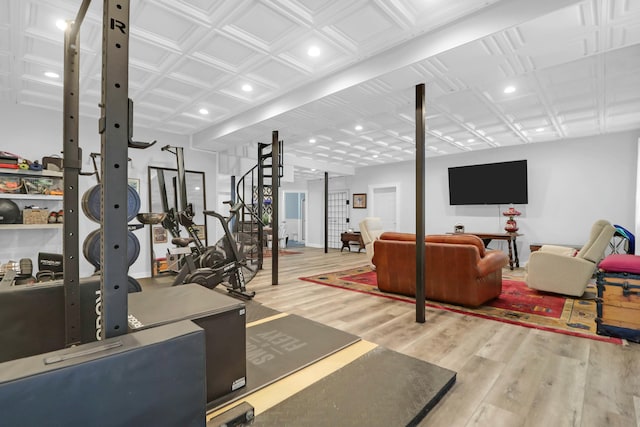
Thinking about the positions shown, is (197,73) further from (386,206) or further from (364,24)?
(386,206)

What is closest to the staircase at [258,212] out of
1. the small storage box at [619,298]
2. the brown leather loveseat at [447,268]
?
the brown leather loveseat at [447,268]

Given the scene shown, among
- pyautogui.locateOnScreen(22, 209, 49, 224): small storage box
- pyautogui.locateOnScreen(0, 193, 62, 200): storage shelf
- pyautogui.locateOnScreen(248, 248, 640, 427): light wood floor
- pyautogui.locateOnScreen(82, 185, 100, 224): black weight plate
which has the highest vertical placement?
pyautogui.locateOnScreen(0, 193, 62, 200): storage shelf

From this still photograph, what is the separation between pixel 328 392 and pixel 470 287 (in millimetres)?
2640

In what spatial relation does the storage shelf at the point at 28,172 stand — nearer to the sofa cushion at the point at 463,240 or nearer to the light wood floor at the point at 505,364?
the light wood floor at the point at 505,364

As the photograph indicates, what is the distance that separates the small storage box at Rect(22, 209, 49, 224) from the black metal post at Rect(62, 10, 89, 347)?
407 cm

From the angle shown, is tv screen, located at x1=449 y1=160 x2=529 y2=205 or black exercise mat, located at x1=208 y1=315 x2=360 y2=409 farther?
tv screen, located at x1=449 y1=160 x2=529 y2=205

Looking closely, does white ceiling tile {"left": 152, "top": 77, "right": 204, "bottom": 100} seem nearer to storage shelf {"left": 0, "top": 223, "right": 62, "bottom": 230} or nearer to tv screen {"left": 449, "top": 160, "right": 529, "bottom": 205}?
storage shelf {"left": 0, "top": 223, "right": 62, "bottom": 230}

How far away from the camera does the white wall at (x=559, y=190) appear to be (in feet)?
19.3

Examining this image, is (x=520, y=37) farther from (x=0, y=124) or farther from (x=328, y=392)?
(x=0, y=124)

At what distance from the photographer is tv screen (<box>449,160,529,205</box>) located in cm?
692

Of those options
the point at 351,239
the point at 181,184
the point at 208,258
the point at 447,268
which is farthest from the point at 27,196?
the point at 351,239

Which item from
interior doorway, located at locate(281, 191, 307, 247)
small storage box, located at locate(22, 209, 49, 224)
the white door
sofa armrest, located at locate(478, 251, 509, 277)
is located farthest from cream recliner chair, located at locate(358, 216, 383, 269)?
interior doorway, located at locate(281, 191, 307, 247)

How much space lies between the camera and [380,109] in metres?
4.26

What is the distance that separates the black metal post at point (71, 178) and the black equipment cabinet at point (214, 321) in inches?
10.8
